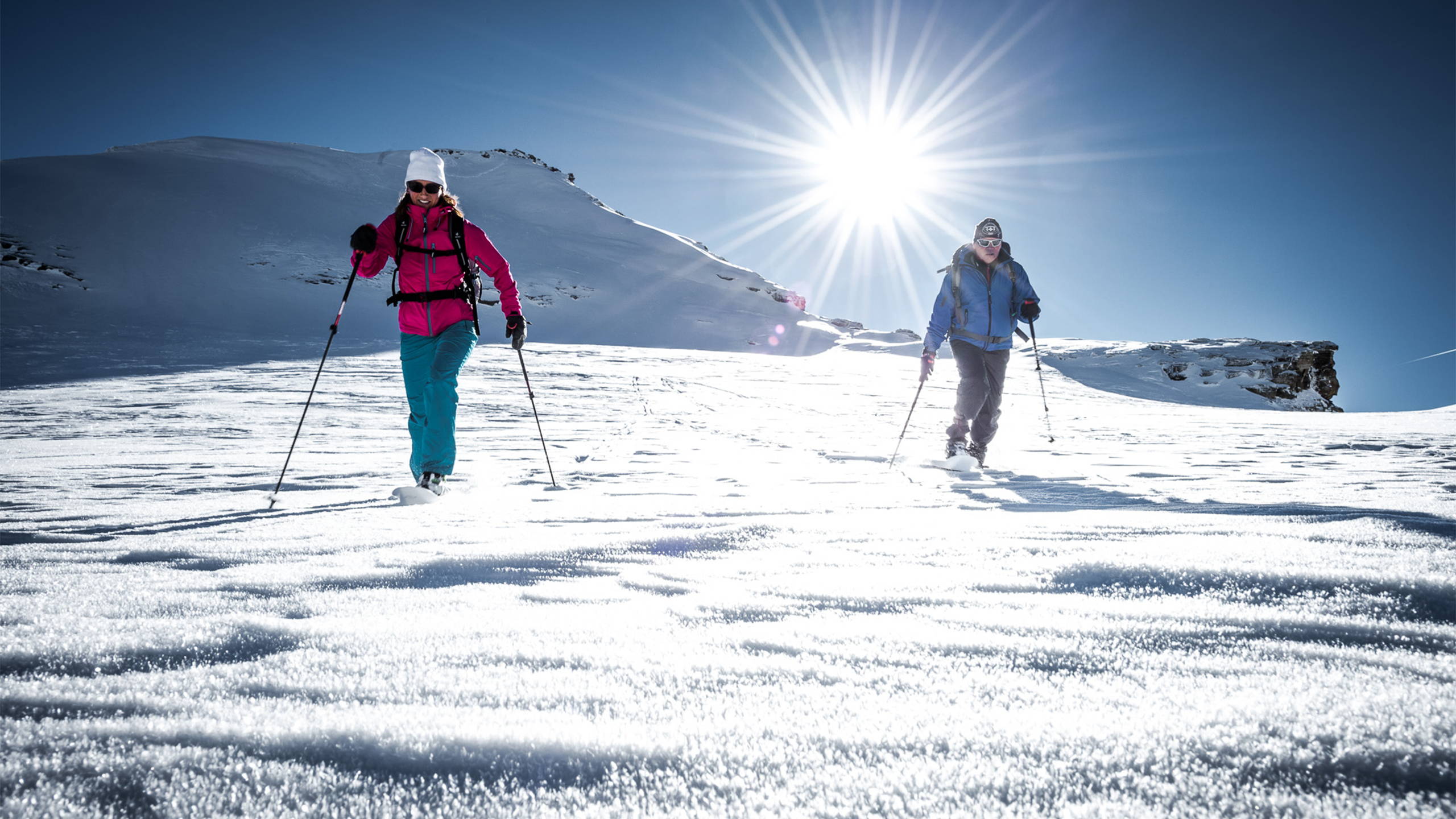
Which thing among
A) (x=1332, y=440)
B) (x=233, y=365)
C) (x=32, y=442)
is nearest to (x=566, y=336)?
(x=233, y=365)

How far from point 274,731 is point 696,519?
1683 mm

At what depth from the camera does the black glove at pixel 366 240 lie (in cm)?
340

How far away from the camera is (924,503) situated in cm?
282

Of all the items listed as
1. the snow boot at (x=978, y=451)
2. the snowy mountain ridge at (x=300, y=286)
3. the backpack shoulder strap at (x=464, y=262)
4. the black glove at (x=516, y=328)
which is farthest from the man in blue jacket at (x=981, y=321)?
the snowy mountain ridge at (x=300, y=286)

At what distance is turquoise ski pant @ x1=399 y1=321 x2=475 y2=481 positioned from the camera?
3.25 meters

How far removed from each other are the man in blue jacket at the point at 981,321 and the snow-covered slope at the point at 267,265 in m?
11.4

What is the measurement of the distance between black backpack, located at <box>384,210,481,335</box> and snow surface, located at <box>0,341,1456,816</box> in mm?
1127

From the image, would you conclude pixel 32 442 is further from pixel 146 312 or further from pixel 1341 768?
pixel 146 312

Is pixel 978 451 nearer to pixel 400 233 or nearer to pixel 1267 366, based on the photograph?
pixel 400 233

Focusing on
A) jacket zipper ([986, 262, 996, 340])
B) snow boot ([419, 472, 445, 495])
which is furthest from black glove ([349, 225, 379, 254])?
jacket zipper ([986, 262, 996, 340])

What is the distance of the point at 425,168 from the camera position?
356 cm

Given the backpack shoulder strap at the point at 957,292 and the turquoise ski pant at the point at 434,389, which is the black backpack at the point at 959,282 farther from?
the turquoise ski pant at the point at 434,389

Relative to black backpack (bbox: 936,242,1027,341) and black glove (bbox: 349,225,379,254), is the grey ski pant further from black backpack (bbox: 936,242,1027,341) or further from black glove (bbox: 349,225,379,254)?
black glove (bbox: 349,225,379,254)

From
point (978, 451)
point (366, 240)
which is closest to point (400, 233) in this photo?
point (366, 240)
